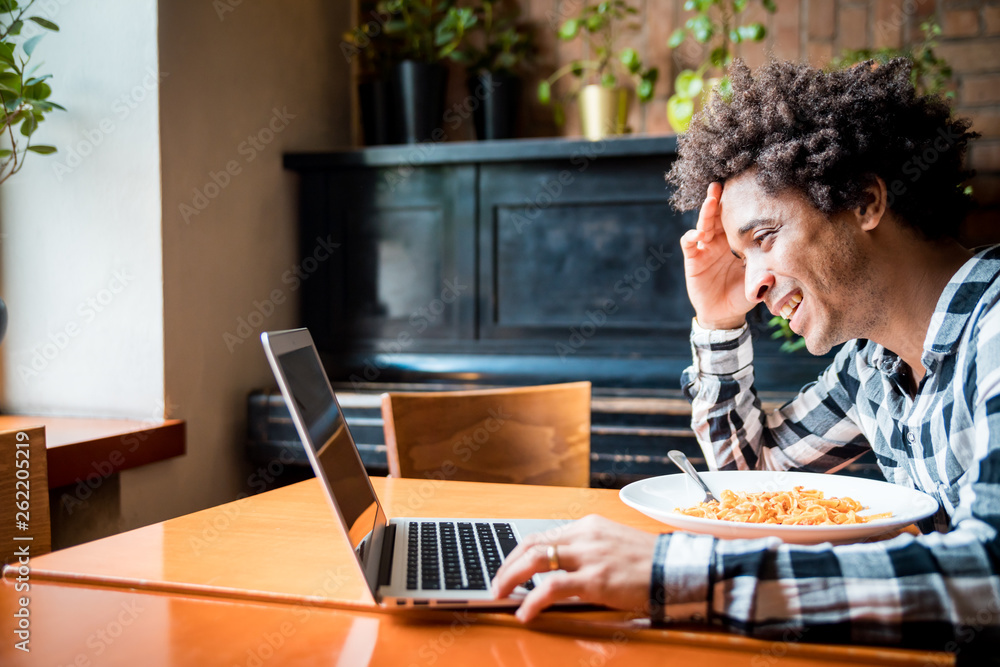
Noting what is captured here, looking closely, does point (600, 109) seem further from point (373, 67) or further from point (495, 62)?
point (373, 67)

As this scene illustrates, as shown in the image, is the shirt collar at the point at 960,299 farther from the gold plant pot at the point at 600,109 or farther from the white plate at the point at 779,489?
the gold plant pot at the point at 600,109

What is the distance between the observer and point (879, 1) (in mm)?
2590

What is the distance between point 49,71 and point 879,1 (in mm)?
2533

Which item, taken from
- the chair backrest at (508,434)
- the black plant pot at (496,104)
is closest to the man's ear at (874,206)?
the chair backrest at (508,434)

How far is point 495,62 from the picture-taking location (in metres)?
2.80

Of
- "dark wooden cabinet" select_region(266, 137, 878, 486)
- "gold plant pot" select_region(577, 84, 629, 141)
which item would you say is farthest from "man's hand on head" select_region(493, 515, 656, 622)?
"gold plant pot" select_region(577, 84, 629, 141)

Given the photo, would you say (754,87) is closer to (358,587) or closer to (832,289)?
(832,289)

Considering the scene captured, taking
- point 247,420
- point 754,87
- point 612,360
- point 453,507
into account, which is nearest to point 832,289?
point 754,87

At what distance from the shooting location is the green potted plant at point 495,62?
269cm

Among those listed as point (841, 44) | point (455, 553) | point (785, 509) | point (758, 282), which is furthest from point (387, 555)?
point (841, 44)

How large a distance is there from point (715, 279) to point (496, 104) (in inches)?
58.6
